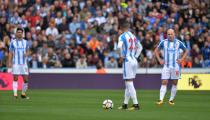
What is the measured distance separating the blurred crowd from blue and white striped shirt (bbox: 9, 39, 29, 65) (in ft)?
→ 22.4

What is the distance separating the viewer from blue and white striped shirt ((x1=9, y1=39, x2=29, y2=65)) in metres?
16.9

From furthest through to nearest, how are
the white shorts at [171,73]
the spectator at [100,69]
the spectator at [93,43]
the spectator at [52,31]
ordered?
the spectator at [52,31], the spectator at [93,43], the spectator at [100,69], the white shorts at [171,73]

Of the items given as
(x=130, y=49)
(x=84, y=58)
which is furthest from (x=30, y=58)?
(x=130, y=49)

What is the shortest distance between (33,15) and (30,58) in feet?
A: 11.1

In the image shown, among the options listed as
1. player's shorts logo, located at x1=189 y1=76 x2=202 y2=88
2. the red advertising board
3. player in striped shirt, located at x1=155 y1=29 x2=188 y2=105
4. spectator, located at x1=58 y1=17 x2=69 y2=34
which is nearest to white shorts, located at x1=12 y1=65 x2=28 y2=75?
player in striped shirt, located at x1=155 y1=29 x2=188 y2=105

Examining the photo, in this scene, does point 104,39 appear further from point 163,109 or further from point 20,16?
point 163,109

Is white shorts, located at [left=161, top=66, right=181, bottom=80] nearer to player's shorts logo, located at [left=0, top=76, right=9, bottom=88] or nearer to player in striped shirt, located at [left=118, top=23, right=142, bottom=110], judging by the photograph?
player in striped shirt, located at [left=118, top=23, right=142, bottom=110]

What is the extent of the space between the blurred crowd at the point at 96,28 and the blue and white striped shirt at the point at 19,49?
684 cm

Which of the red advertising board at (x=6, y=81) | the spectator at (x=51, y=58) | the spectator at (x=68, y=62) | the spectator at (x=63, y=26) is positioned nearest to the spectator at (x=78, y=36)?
the spectator at (x=63, y=26)

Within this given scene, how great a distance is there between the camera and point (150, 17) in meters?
26.6

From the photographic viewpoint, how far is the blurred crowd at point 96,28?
24359 millimetres

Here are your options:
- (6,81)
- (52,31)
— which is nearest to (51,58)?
(52,31)

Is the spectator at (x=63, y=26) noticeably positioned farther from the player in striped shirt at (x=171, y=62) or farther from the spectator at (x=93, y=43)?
the player in striped shirt at (x=171, y=62)

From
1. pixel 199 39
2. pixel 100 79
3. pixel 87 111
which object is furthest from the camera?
pixel 199 39
